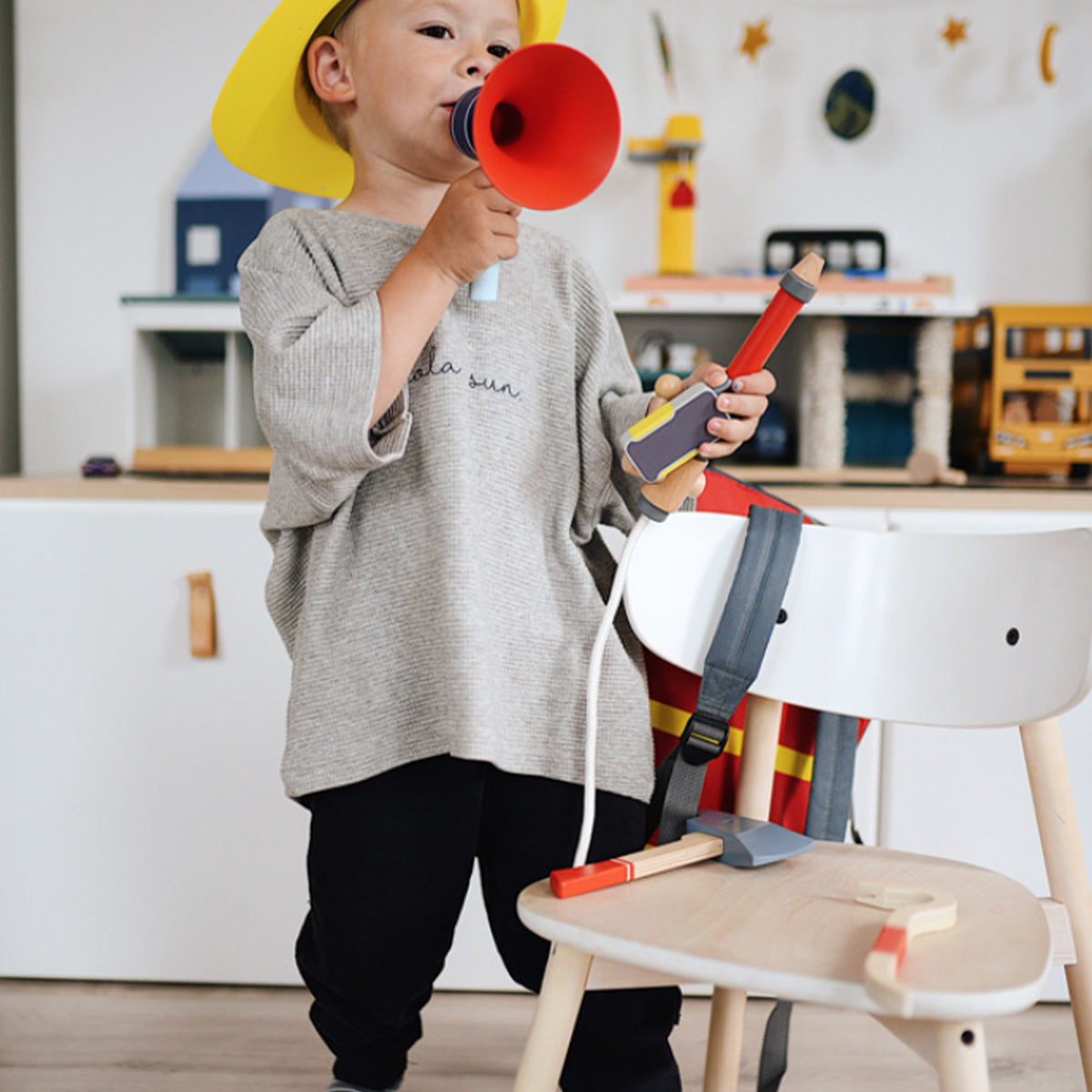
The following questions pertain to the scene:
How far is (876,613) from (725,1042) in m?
0.34

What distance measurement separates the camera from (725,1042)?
32.7 inches

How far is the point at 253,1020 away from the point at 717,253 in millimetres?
1245

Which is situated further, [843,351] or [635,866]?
[843,351]

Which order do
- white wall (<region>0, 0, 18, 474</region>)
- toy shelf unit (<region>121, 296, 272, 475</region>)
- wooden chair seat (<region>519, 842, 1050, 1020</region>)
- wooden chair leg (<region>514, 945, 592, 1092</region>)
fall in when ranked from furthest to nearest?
white wall (<region>0, 0, 18, 474</region>) → toy shelf unit (<region>121, 296, 272, 475</region>) → wooden chair leg (<region>514, 945, 592, 1092</region>) → wooden chair seat (<region>519, 842, 1050, 1020</region>)

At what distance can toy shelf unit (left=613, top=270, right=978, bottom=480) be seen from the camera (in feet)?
4.85

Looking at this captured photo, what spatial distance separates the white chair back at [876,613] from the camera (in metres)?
0.78

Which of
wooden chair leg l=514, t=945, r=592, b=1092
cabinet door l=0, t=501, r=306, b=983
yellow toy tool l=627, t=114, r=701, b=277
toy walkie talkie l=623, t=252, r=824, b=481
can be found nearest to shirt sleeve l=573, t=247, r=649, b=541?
toy walkie talkie l=623, t=252, r=824, b=481

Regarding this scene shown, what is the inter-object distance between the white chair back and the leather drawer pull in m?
0.68

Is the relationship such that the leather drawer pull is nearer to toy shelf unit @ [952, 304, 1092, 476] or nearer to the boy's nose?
the boy's nose

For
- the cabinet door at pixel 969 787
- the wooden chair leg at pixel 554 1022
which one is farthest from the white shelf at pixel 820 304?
the wooden chair leg at pixel 554 1022

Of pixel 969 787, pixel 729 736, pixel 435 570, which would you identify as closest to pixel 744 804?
pixel 729 736

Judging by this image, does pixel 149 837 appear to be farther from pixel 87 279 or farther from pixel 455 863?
pixel 87 279

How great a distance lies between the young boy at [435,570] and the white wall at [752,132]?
0.88m

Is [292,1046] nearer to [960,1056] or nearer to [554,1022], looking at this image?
[554,1022]
